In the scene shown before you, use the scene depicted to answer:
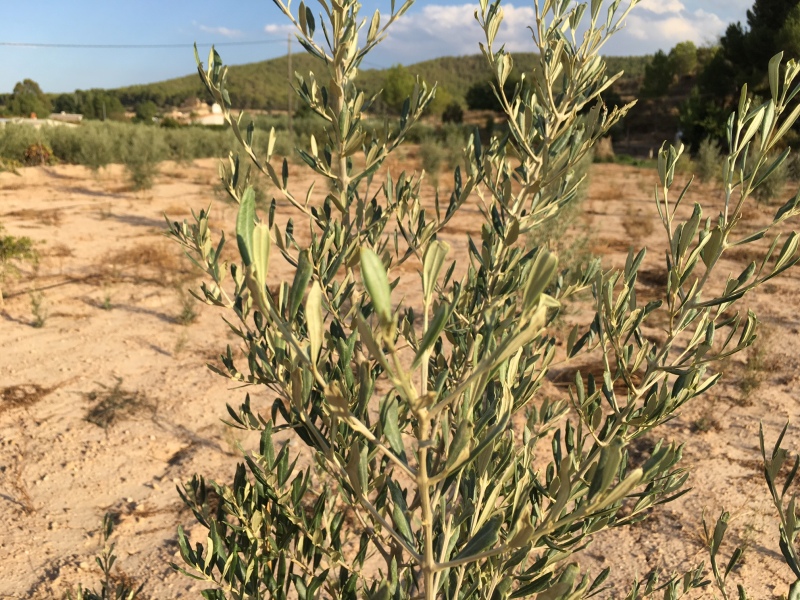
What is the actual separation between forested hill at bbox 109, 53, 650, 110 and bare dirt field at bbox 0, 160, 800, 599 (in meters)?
67.7

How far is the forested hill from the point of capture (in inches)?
3120

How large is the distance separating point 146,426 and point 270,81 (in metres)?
94.1

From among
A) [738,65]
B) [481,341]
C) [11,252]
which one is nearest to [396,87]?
[738,65]

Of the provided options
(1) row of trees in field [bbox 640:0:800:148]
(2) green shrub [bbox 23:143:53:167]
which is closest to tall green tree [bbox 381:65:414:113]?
(1) row of trees in field [bbox 640:0:800:148]

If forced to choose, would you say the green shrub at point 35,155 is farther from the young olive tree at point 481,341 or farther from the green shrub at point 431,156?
the young olive tree at point 481,341

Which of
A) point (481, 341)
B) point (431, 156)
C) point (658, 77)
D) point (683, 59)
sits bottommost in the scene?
point (431, 156)

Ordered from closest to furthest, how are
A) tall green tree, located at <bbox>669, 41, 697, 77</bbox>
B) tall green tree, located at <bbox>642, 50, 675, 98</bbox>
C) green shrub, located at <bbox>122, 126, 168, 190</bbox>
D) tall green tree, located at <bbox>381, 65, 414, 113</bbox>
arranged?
green shrub, located at <bbox>122, 126, 168, 190</bbox> → tall green tree, located at <bbox>642, 50, 675, 98</bbox> → tall green tree, located at <bbox>669, 41, 697, 77</bbox> → tall green tree, located at <bbox>381, 65, 414, 113</bbox>

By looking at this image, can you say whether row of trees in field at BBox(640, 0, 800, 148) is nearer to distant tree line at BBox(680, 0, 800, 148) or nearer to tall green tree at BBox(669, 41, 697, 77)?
distant tree line at BBox(680, 0, 800, 148)

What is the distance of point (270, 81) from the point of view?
9075 centimetres

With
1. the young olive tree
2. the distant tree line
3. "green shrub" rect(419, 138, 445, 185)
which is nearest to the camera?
the young olive tree

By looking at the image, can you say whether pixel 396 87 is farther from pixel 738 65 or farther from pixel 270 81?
pixel 270 81

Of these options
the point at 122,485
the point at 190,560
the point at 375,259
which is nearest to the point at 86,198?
the point at 122,485

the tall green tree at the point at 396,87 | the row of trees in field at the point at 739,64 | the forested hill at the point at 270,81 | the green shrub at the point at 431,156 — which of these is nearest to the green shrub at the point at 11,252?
the green shrub at the point at 431,156

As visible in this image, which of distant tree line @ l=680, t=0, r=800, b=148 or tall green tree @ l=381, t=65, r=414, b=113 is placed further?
tall green tree @ l=381, t=65, r=414, b=113
